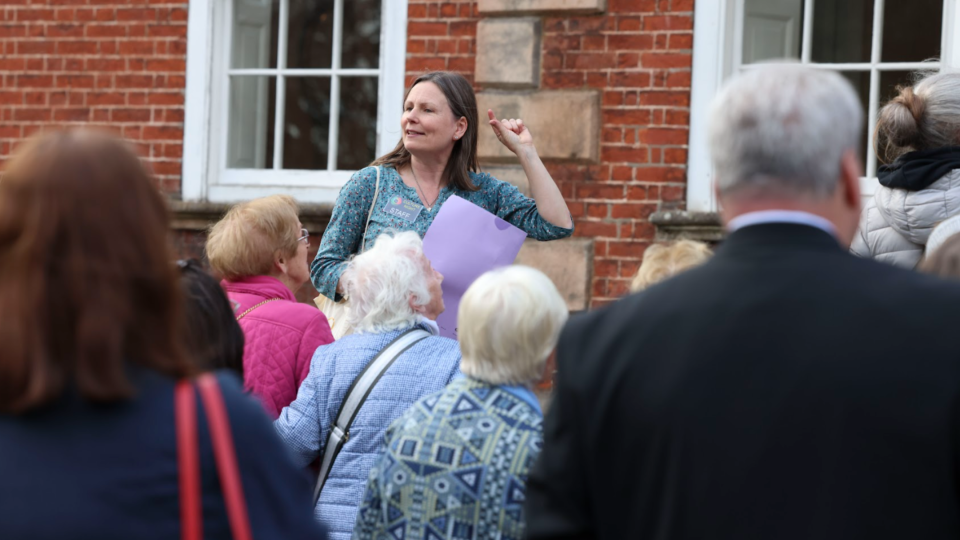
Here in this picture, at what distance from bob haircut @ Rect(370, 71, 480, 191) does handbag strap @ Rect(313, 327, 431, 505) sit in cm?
114

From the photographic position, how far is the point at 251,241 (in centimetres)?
370

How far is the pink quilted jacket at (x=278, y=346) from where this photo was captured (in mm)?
3441

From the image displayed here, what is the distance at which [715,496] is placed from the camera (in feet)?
5.26

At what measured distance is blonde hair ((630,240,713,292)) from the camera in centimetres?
303

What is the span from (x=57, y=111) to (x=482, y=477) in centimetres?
544

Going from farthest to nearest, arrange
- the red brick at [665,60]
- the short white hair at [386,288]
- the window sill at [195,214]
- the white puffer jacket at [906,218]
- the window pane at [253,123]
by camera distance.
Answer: the window pane at [253,123] → the window sill at [195,214] → the red brick at [665,60] → the white puffer jacket at [906,218] → the short white hair at [386,288]

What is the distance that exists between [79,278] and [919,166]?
259 cm

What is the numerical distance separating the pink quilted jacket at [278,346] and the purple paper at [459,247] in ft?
1.48

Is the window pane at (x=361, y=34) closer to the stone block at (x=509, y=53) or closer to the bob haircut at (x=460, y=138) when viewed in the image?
the stone block at (x=509, y=53)

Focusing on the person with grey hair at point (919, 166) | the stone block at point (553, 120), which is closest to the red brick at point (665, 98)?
the stone block at point (553, 120)

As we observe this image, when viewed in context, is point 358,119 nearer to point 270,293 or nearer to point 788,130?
point 270,293

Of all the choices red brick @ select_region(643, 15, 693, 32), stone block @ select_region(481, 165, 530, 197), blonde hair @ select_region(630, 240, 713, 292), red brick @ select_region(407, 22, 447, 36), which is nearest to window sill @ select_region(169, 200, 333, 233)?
red brick @ select_region(407, 22, 447, 36)

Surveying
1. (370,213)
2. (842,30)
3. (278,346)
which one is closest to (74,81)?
(370,213)

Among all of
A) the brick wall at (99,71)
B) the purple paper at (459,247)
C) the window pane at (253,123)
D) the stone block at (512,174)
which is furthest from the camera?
the window pane at (253,123)
